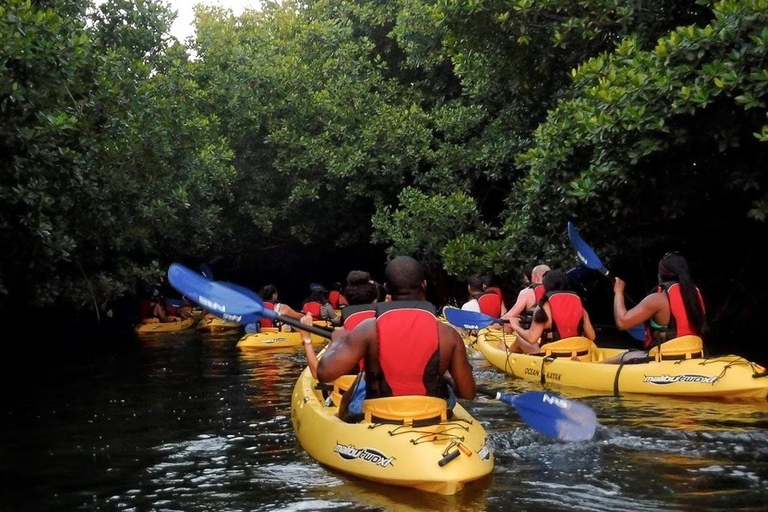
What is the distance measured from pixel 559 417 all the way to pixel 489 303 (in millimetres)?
7523

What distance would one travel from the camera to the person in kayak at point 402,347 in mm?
5664

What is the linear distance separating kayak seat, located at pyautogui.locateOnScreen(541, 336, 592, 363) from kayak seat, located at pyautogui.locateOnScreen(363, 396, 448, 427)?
476 centimetres

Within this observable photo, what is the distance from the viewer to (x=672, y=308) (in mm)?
8430

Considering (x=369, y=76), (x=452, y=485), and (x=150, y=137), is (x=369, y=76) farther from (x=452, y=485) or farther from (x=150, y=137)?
(x=452, y=485)

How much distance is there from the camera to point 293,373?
1264 cm

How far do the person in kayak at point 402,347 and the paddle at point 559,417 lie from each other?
1.09m

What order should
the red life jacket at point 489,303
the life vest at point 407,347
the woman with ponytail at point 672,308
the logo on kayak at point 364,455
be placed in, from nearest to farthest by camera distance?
the logo on kayak at point 364,455
the life vest at point 407,347
the woman with ponytail at point 672,308
the red life jacket at point 489,303

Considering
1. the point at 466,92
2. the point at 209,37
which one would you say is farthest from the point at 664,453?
the point at 209,37

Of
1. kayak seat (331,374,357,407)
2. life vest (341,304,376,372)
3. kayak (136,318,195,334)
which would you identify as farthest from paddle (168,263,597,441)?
kayak (136,318,195,334)

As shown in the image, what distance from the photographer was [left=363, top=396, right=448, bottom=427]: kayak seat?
18.9ft

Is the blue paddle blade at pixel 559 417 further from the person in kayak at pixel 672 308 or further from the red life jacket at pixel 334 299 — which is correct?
the red life jacket at pixel 334 299

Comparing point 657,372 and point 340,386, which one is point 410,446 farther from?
point 657,372

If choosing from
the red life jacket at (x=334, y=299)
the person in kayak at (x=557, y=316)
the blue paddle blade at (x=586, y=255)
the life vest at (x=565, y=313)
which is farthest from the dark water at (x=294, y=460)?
the red life jacket at (x=334, y=299)

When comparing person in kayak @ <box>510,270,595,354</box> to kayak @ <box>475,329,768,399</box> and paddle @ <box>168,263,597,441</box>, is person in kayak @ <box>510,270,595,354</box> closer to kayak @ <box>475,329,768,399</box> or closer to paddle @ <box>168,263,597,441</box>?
kayak @ <box>475,329,768,399</box>
